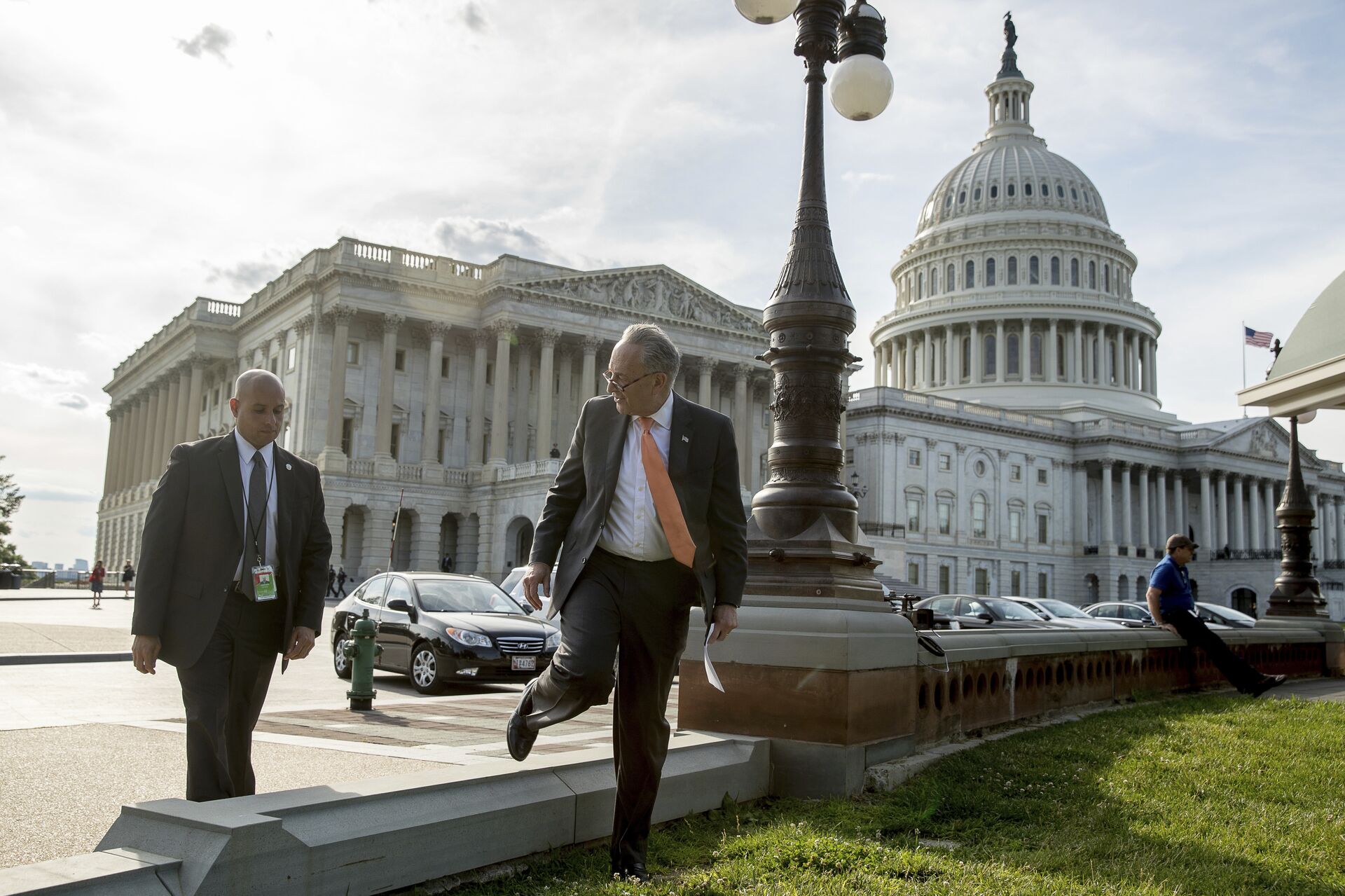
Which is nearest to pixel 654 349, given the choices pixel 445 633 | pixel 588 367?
pixel 445 633

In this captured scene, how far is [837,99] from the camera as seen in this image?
9.38 metres

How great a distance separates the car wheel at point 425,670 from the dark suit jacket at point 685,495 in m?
11.2

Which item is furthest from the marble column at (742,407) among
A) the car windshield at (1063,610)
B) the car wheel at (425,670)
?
the car wheel at (425,670)

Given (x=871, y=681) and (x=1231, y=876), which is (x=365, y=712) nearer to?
(x=871, y=681)

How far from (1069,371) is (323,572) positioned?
10774 cm

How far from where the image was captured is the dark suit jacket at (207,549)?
492cm

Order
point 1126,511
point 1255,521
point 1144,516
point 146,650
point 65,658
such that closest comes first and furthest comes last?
1. point 146,650
2. point 65,658
3. point 1126,511
4. point 1144,516
5. point 1255,521

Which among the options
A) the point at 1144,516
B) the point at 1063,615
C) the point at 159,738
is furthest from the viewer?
the point at 1144,516

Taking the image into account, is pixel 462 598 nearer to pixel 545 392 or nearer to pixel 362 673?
pixel 362 673

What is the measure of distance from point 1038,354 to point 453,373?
60.3 meters

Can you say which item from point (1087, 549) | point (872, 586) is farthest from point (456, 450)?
point (872, 586)

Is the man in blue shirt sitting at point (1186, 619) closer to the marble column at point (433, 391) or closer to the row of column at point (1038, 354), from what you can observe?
the marble column at point (433, 391)

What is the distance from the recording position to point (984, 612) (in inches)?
1040

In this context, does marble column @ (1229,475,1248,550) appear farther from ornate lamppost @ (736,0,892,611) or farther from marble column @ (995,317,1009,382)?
ornate lamppost @ (736,0,892,611)
